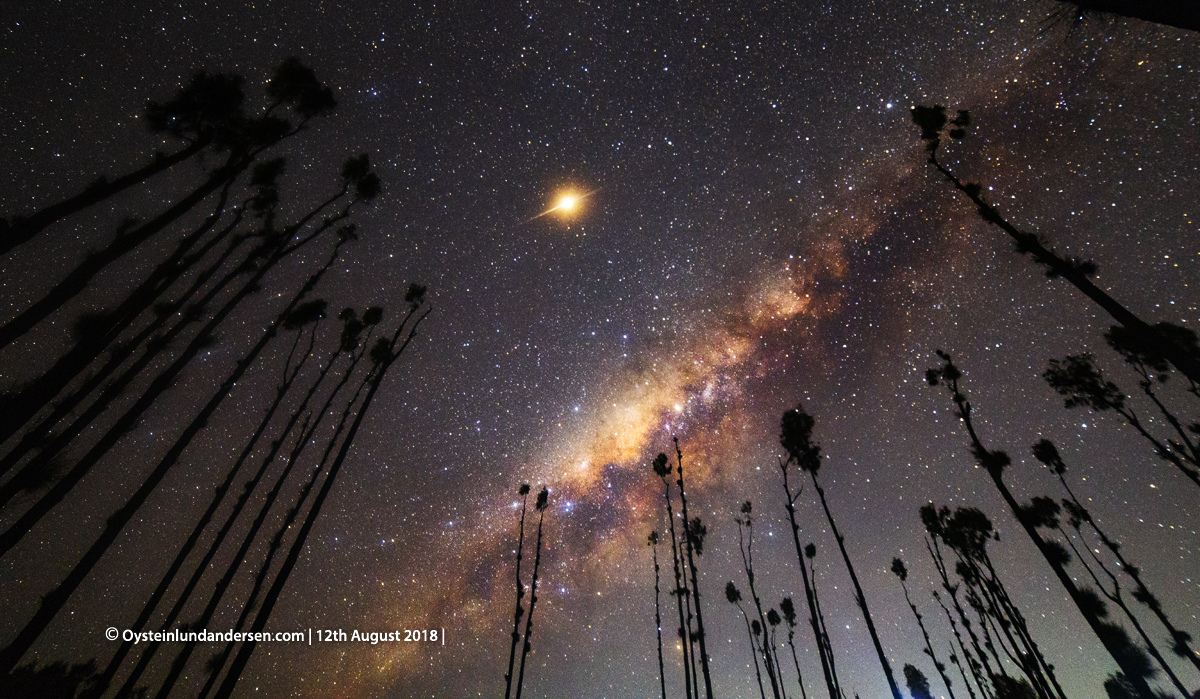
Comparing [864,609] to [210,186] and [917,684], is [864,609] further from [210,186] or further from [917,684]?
[917,684]

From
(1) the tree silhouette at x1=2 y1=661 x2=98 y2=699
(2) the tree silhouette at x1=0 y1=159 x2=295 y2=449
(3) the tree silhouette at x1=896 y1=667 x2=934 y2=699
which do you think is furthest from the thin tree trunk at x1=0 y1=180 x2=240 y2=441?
(3) the tree silhouette at x1=896 y1=667 x2=934 y2=699

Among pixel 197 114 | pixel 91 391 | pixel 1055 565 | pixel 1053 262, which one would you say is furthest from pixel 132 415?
pixel 1055 565

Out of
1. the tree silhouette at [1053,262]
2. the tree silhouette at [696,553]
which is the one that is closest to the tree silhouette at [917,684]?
the tree silhouette at [696,553]

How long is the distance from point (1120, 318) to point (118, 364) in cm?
2797

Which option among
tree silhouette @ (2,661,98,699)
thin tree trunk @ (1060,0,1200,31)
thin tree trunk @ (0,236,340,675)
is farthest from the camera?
tree silhouette @ (2,661,98,699)

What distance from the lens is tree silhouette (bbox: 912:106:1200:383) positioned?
7.51 meters

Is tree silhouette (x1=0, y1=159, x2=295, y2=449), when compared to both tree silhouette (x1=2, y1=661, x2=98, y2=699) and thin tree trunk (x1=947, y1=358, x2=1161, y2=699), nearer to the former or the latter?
tree silhouette (x1=2, y1=661, x2=98, y2=699)

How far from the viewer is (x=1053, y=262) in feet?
33.3

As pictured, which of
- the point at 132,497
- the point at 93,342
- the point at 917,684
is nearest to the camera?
the point at 93,342

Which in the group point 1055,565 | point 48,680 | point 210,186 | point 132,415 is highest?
point 210,186

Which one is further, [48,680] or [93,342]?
[48,680]

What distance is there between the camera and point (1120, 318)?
8.70m

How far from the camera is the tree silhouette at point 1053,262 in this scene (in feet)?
24.6

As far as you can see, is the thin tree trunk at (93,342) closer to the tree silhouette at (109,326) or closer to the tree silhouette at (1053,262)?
the tree silhouette at (109,326)
